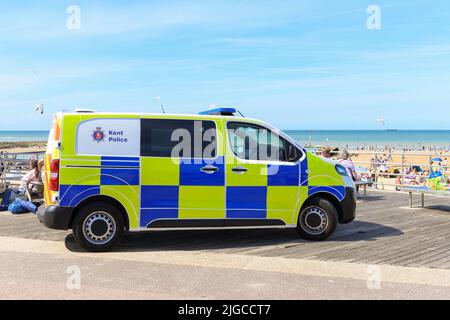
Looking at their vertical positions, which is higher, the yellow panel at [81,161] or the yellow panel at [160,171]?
the yellow panel at [81,161]

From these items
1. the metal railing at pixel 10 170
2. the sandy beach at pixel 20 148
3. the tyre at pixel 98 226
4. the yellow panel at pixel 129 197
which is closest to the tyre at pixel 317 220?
the yellow panel at pixel 129 197

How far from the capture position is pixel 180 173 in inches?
272

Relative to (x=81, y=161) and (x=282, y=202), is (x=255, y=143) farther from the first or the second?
(x=81, y=161)

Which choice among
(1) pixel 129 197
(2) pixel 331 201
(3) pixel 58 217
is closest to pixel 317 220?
(2) pixel 331 201

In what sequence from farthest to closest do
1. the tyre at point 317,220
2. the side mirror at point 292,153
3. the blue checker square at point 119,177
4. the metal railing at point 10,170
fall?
the metal railing at point 10,170 < the tyre at point 317,220 < the side mirror at point 292,153 < the blue checker square at point 119,177

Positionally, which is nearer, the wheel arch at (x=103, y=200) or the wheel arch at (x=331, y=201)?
the wheel arch at (x=103, y=200)

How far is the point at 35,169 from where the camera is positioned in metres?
10.8

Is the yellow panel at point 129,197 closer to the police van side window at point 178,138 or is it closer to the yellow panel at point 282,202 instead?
the police van side window at point 178,138

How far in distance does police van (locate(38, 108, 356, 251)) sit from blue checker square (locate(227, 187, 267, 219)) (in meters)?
0.01

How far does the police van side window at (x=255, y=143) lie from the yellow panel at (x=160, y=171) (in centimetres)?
85

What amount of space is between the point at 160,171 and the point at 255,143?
1.38 m

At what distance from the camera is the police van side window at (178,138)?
6.88 meters

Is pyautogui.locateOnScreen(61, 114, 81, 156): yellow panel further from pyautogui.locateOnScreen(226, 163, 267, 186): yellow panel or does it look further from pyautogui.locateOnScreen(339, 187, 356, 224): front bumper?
pyautogui.locateOnScreen(339, 187, 356, 224): front bumper
